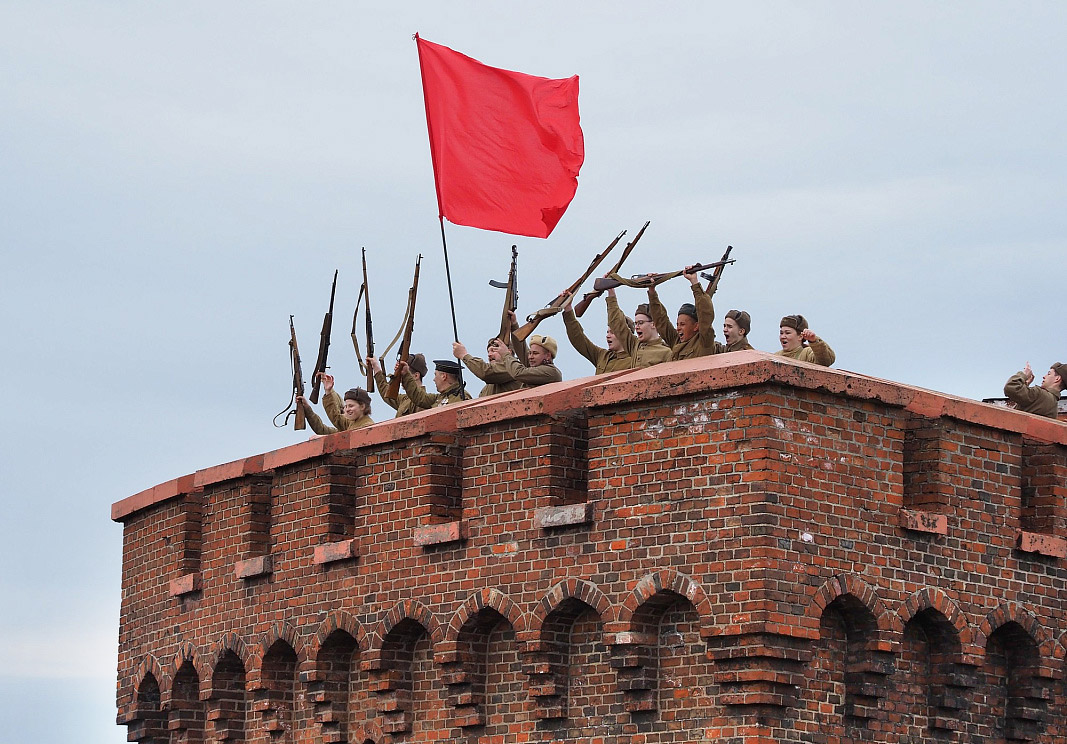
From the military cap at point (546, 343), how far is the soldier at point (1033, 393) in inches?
159

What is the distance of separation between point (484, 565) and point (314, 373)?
251 inches

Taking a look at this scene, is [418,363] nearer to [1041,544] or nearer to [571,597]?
[571,597]

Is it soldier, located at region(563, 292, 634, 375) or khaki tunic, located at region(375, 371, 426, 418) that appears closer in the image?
soldier, located at region(563, 292, 634, 375)

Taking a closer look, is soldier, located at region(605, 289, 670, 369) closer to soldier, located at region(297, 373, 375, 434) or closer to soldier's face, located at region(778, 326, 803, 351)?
soldier's face, located at region(778, 326, 803, 351)

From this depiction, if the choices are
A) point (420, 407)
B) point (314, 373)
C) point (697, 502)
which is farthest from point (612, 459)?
point (314, 373)

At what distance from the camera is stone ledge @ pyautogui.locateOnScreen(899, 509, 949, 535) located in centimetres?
1848

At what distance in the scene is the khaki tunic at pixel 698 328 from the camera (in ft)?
64.0

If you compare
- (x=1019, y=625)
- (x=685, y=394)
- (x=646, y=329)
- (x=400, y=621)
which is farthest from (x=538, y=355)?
(x=1019, y=625)

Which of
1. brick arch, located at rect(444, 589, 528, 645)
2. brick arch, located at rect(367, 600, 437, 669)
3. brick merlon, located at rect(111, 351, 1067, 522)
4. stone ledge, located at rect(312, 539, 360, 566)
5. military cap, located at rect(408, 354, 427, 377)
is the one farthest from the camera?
military cap, located at rect(408, 354, 427, 377)

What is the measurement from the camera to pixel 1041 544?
→ 19.4 m

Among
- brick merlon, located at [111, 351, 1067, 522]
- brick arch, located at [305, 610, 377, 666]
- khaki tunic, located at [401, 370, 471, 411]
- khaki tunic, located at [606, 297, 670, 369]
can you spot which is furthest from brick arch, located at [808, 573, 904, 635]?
khaki tunic, located at [401, 370, 471, 411]

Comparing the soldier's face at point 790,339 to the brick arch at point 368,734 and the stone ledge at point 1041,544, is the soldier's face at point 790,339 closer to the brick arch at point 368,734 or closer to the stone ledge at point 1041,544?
the stone ledge at point 1041,544

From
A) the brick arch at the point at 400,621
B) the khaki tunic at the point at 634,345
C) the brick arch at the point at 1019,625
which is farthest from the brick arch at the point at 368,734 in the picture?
the brick arch at the point at 1019,625

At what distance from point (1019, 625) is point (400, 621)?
16.6ft
